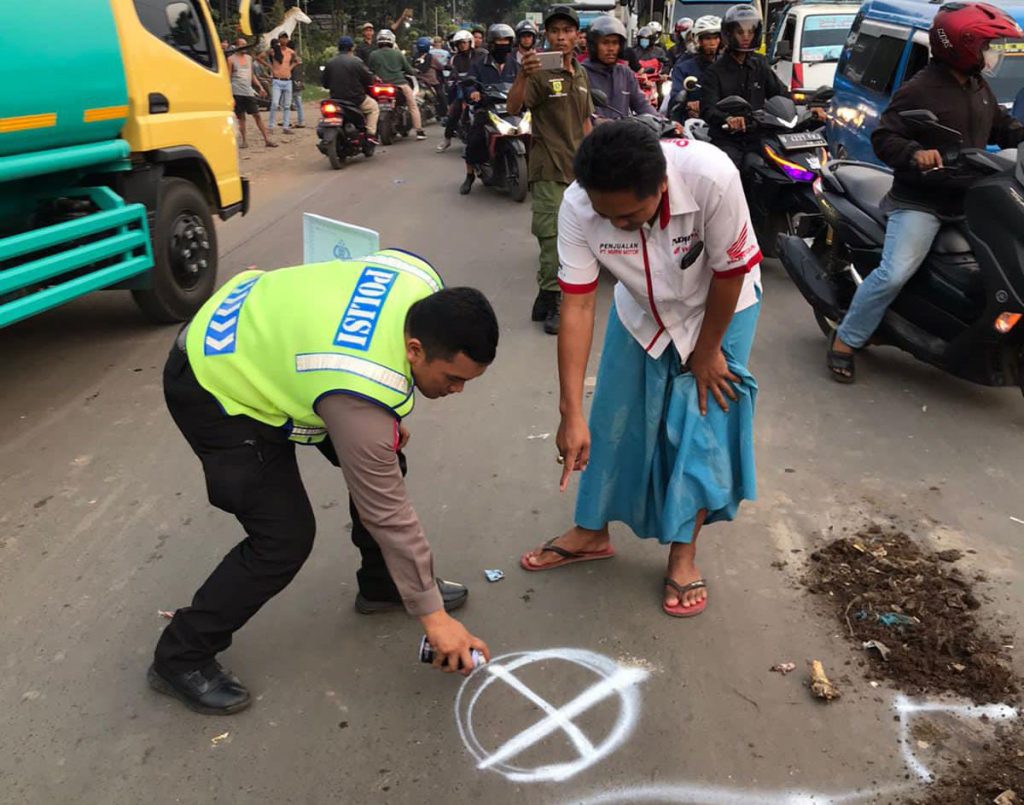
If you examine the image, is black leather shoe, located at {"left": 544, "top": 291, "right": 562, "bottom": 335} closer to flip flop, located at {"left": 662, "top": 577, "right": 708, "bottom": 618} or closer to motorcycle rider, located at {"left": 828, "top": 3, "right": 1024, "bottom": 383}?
motorcycle rider, located at {"left": 828, "top": 3, "right": 1024, "bottom": 383}

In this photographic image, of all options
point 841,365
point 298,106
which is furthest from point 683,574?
point 298,106

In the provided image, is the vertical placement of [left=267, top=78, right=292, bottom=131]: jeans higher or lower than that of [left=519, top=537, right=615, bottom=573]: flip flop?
higher

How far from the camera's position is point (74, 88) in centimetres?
441

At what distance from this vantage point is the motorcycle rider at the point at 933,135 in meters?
3.96

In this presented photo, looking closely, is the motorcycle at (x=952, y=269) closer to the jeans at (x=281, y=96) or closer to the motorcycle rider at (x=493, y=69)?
the motorcycle rider at (x=493, y=69)

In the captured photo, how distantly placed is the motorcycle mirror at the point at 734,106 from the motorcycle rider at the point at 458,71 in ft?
21.1

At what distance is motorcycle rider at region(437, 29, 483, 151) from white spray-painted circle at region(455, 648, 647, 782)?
10.6 m

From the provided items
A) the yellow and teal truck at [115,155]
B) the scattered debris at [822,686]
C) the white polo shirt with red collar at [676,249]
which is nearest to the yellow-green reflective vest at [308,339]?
the white polo shirt with red collar at [676,249]

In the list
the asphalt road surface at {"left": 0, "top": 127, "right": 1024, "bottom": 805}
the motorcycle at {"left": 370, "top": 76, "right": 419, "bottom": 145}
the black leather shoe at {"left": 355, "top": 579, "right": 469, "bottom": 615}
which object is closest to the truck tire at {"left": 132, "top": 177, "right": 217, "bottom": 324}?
the asphalt road surface at {"left": 0, "top": 127, "right": 1024, "bottom": 805}

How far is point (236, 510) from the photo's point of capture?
2.37 metres

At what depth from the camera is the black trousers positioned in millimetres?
2307

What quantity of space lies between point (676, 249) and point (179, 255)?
4110mm

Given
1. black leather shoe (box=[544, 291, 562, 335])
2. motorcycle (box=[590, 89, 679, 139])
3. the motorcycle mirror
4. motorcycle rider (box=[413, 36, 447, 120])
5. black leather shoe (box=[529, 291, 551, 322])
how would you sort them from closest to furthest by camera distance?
black leather shoe (box=[544, 291, 562, 335]) → black leather shoe (box=[529, 291, 551, 322]) → motorcycle (box=[590, 89, 679, 139]) → the motorcycle mirror → motorcycle rider (box=[413, 36, 447, 120])

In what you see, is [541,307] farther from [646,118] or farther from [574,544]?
[574,544]
